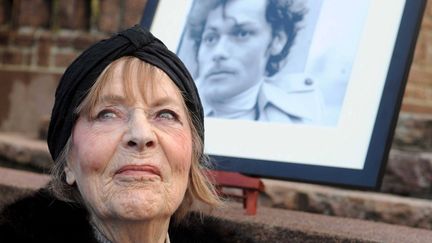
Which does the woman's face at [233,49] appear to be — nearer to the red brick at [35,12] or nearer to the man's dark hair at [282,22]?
the man's dark hair at [282,22]

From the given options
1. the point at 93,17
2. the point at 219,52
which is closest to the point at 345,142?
the point at 219,52

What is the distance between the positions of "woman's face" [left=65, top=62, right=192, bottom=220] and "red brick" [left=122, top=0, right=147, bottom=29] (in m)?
3.12

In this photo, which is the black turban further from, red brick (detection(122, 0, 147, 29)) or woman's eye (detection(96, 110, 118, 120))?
red brick (detection(122, 0, 147, 29))

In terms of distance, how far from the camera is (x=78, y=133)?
1810 mm

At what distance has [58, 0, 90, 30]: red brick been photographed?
5148 millimetres

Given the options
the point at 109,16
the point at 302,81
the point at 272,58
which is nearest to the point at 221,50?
the point at 272,58

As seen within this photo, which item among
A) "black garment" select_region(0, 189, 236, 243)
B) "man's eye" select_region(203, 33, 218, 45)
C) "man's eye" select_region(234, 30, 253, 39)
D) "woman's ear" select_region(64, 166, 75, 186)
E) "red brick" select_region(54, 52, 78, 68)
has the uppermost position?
"man's eye" select_region(234, 30, 253, 39)

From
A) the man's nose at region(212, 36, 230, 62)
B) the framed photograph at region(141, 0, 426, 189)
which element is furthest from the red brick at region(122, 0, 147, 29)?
the man's nose at region(212, 36, 230, 62)

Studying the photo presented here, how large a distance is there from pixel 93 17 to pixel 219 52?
2.57 metres

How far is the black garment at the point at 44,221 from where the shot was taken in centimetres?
180

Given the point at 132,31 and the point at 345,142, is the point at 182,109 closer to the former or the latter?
the point at 132,31

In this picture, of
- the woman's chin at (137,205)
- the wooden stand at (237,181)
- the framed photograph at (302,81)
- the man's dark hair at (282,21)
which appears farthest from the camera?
the man's dark hair at (282,21)

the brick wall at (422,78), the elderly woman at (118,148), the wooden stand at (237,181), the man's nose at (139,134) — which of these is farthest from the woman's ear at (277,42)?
the brick wall at (422,78)

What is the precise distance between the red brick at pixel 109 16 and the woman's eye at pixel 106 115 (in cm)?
326
